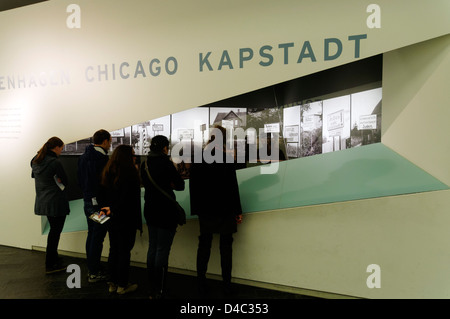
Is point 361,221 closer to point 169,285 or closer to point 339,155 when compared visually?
point 339,155

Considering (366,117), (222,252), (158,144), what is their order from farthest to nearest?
(366,117) → (222,252) → (158,144)

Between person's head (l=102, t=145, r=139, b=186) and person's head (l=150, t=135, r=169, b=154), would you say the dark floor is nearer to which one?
person's head (l=102, t=145, r=139, b=186)

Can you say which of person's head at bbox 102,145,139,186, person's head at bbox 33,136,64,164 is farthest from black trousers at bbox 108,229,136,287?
person's head at bbox 33,136,64,164

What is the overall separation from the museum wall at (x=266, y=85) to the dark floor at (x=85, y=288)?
14 centimetres

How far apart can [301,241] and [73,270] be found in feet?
8.25

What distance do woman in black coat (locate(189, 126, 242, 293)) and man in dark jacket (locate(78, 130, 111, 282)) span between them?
958 mm

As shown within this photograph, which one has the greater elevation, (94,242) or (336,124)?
(336,124)

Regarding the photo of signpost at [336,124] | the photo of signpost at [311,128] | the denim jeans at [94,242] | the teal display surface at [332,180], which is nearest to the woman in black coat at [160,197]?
the teal display surface at [332,180]

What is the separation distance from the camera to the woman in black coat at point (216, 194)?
2.66 meters

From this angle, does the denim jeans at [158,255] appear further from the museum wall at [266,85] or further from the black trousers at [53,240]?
the black trousers at [53,240]

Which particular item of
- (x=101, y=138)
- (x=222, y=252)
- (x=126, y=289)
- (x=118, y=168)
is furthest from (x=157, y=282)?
(x=101, y=138)

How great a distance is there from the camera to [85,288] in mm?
2992

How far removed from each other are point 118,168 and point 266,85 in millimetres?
1502

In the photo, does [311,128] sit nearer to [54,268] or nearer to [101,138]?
[101,138]
